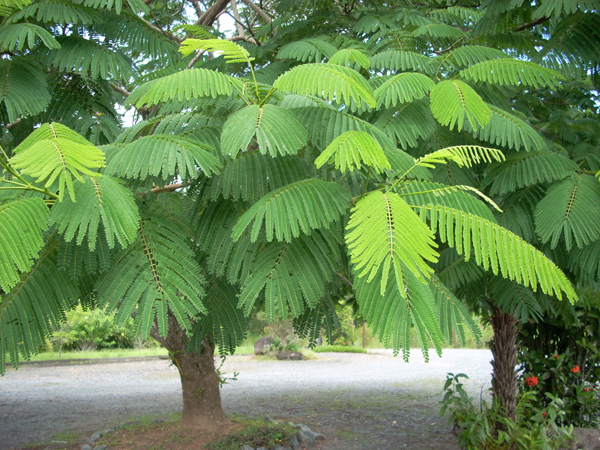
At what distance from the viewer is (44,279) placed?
1495mm

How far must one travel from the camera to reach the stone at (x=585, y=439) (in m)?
5.07

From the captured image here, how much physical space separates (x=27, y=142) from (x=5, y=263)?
0.49 m

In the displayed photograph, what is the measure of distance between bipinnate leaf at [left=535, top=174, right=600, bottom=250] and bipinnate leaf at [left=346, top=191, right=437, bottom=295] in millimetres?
895

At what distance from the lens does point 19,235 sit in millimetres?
1222

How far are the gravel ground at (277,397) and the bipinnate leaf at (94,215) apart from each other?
550cm

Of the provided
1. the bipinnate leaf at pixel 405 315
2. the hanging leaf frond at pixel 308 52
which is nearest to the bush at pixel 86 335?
the hanging leaf frond at pixel 308 52

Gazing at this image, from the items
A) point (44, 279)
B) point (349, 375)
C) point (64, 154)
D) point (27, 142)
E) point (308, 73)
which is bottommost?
point (349, 375)

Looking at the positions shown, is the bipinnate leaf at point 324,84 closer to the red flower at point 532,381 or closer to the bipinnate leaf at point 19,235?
the bipinnate leaf at point 19,235

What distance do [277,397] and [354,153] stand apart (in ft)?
28.3

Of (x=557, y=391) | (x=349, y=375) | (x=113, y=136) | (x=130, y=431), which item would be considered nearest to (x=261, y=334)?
(x=349, y=375)

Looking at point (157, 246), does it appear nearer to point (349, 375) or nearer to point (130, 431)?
point (130, 431)

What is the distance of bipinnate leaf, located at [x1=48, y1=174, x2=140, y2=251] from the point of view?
127 cm

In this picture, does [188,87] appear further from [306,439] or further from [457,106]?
[306,439]

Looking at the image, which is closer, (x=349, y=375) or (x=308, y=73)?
(x=308, y=73)
